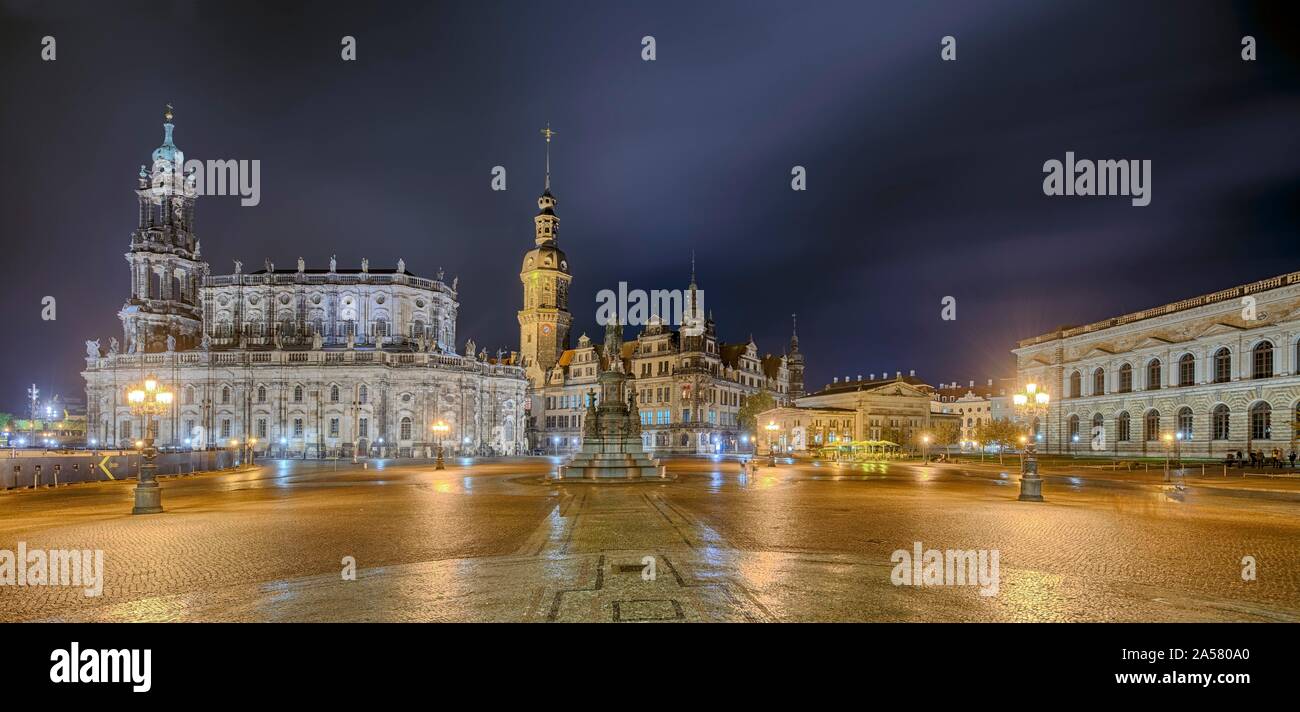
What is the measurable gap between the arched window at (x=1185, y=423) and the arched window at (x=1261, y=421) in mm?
5811

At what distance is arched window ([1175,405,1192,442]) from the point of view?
59.8 meters

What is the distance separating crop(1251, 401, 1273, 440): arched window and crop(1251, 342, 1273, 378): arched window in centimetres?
232

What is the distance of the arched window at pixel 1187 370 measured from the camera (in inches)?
2367

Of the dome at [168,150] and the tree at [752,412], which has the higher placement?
the dome at [168,150]

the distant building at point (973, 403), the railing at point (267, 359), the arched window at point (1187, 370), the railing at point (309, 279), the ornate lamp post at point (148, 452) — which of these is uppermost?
the railing at point (309, 279)

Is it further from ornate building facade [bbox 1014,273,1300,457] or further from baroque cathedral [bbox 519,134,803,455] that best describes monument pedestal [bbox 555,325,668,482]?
baroque cathedral [bbox 519,134,803,455]

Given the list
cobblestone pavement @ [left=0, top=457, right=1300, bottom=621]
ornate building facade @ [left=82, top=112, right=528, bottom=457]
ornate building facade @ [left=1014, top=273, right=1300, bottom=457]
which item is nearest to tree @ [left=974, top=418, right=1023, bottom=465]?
ornate building facade @ [left=1014, top=273, right=1300, bottom=457]

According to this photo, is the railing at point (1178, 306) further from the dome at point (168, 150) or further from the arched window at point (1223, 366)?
the dome at point (168, 150)

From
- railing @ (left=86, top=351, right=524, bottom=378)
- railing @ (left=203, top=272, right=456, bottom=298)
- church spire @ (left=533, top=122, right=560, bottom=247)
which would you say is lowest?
railing @ (left=86, top=351, right=524, bottom=378)

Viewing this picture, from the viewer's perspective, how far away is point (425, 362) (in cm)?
7800

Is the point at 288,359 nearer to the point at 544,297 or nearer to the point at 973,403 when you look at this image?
the point at 544,297

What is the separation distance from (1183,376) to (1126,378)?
21.5ft

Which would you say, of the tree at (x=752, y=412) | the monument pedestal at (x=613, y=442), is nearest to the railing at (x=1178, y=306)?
the tree at (x=752, y=412)
